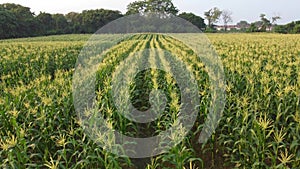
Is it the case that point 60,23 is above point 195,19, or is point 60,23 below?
below

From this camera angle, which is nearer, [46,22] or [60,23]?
[46,22]

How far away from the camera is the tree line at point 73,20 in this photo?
46.5 metres

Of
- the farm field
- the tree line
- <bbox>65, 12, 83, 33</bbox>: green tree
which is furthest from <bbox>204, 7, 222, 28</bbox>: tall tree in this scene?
the farm field

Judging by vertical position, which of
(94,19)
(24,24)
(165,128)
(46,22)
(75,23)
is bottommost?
(165,128)

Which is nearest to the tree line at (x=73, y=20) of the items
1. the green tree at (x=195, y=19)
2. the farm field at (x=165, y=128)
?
the green tree at (x=195, y=19)

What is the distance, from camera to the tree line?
152 feet

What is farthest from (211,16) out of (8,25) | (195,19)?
(8,25)

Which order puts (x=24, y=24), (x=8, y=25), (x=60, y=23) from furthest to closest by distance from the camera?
(x=60, y=23)
(x=24, y=24)
(x=8, y=25)

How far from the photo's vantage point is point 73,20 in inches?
2564

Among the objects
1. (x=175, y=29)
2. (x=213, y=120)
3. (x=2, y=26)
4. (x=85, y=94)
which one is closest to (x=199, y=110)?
(x=213, y=120)

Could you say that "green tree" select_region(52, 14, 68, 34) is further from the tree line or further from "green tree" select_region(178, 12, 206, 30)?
"green tree" select_region(178, 12, 206, 30)

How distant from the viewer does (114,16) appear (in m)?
66.9

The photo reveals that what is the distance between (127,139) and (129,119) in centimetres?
37

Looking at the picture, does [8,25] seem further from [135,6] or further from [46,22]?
[135,6]
